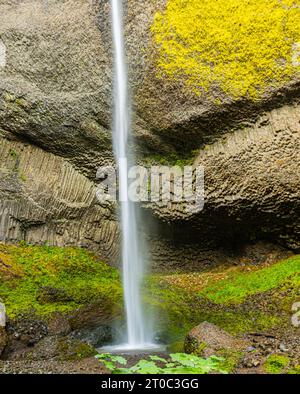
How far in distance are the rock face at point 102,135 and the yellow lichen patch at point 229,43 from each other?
0.14m

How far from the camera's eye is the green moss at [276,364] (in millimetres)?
4478

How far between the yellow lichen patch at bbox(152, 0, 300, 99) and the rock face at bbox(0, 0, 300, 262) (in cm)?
14

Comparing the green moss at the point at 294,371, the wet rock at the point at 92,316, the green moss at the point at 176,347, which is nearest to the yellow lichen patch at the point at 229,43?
the wet rock at the point at 92,316

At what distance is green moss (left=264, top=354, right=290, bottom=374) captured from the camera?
448 cm

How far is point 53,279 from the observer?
25.7 feet

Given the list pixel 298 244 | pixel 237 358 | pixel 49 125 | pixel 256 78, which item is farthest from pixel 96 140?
pixel 237 358

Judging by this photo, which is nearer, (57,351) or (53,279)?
(57,351)

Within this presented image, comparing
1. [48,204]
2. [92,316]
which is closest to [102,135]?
[48,204]

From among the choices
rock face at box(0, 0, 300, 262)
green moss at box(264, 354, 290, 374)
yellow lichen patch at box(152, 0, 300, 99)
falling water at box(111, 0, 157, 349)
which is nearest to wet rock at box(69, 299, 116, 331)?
falling water at box(111, 0, 157, 349)

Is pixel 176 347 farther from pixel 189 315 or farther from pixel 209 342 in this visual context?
pixel 189 315

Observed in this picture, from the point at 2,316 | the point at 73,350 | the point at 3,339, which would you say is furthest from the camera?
the point at 2,316

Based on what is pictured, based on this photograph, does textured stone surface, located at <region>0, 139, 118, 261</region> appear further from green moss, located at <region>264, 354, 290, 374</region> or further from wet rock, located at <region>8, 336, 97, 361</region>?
green moss, located at <region>264, 354, 290, 374</region>

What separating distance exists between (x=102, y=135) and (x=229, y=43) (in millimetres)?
2875
